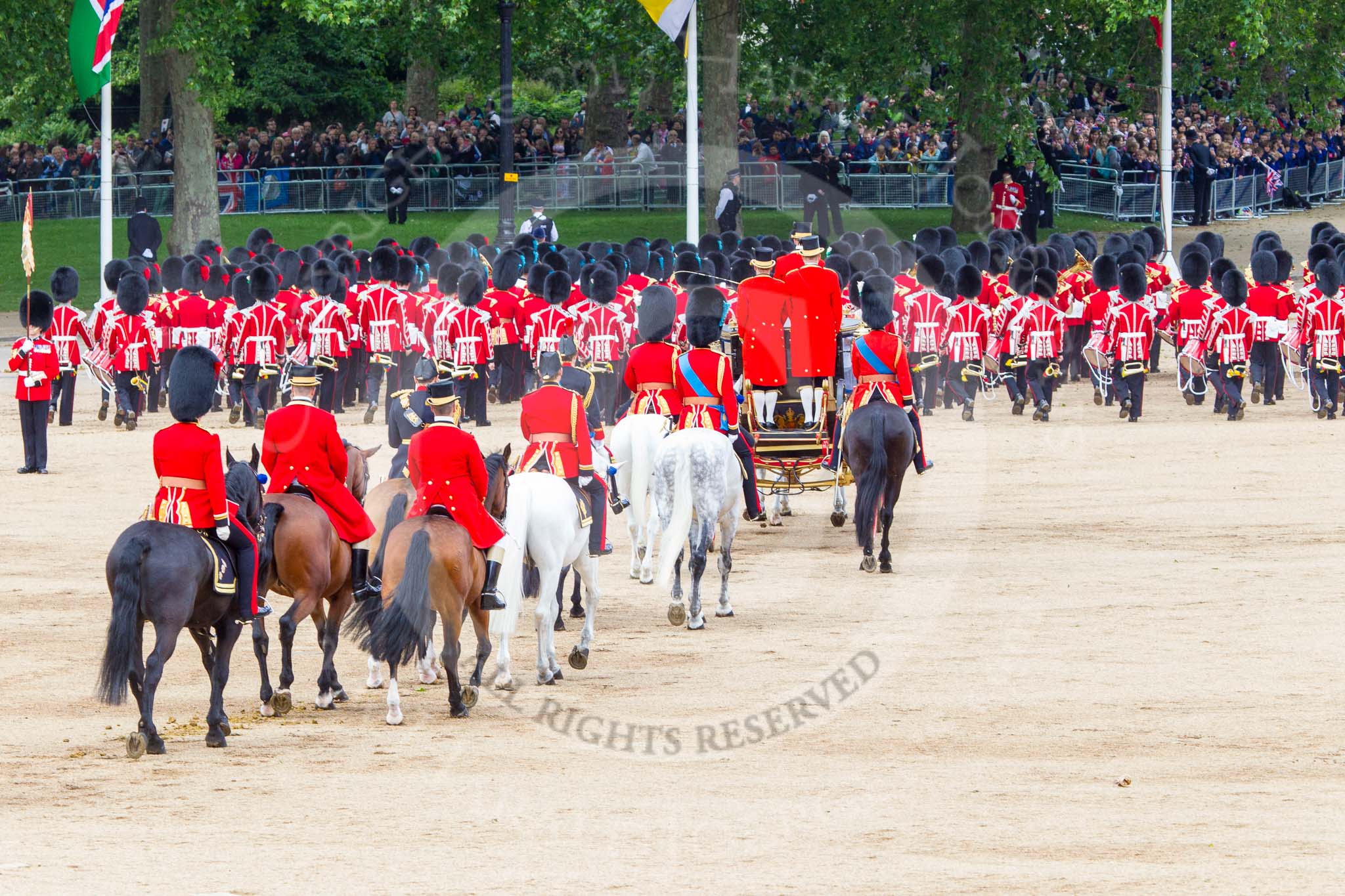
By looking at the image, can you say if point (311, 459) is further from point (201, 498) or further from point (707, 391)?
point (707, 391)

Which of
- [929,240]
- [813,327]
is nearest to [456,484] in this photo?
[813,327]

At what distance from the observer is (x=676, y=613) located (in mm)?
11898

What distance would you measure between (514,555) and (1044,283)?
42.8 ft

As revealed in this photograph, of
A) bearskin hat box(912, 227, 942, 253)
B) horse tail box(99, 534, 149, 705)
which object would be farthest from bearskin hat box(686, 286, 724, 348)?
bearskin hat box(912, 227, 942, 253)

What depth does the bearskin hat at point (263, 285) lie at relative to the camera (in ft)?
71.4

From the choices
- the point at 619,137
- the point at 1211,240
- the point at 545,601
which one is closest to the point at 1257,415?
the point at 1211,240

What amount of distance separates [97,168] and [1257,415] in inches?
913

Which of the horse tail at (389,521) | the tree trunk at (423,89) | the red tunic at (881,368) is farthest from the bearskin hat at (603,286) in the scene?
the tree trunk at (423,89)

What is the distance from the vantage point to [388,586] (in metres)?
9.69

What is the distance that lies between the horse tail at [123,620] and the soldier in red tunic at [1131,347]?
13.9 m

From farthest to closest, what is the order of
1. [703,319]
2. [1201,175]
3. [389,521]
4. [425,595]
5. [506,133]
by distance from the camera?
1. [1201,175]
2. [506,133]
3. [703,319]
4. [389,521]
5. [425,595]

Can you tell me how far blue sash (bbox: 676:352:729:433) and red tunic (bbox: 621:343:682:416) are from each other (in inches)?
3.9

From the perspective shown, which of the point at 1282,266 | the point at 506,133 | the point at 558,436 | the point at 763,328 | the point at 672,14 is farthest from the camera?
the point at 506,133

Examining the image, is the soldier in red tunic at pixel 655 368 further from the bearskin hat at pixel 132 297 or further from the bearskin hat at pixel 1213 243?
the bearskin hat at pixel 1213 243
